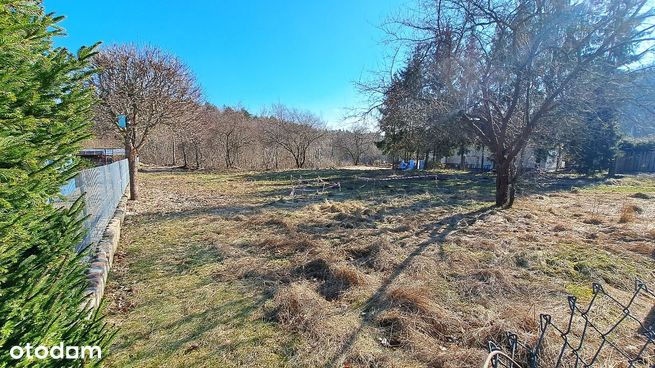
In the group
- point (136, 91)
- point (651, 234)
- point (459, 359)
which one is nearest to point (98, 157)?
point (136, 91)

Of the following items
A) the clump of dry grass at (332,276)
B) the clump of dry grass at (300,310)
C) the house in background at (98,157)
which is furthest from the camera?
the house in background at (98,157)

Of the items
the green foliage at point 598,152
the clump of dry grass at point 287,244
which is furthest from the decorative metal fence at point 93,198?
the green foliage at point 598,152

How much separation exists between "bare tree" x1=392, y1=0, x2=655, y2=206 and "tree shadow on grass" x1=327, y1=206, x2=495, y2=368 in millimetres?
1998

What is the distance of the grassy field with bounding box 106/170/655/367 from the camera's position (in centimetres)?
241

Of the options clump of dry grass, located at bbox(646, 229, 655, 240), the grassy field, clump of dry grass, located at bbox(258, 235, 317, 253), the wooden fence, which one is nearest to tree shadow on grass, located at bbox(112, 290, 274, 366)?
the grassy field

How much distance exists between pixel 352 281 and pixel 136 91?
7.93m

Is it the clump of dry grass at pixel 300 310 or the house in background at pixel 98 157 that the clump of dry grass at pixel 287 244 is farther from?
the house in background at pixel 98 157

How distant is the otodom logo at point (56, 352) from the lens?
1.16 meters

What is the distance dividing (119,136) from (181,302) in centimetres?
738

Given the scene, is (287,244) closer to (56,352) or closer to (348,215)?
(348,215)

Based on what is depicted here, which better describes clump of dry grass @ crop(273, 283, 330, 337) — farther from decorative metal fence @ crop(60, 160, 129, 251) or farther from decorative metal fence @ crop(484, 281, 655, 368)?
decorative metal fence @ crop(60, 160, 129, 251)

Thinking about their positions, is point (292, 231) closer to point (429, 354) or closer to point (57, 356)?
point (429, 354)

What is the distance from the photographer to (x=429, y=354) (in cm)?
229

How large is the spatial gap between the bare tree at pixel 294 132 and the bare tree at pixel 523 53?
21392 millimetres
